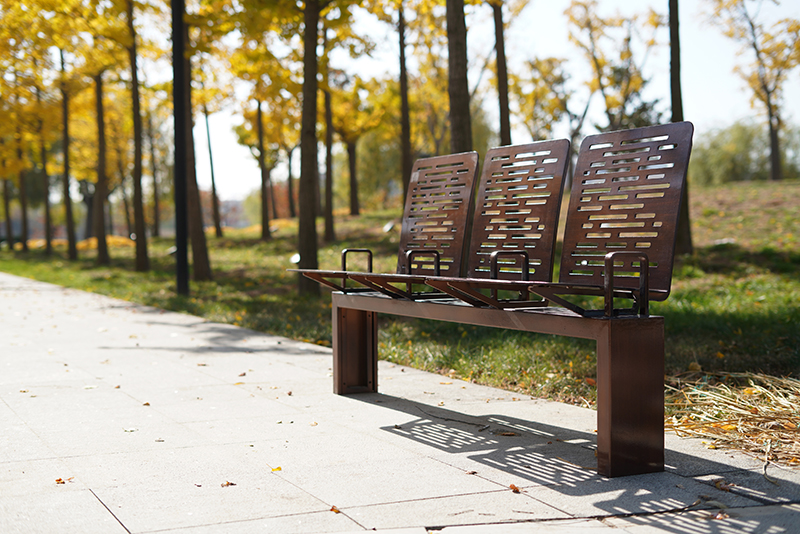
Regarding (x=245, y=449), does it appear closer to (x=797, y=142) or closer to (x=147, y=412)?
(x=147, y=412)

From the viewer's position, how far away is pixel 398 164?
4291 centimetres

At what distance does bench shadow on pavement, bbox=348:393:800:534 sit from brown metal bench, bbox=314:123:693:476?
187mm

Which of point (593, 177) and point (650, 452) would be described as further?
point (593, 177)

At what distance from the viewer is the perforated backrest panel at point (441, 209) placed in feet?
17.3

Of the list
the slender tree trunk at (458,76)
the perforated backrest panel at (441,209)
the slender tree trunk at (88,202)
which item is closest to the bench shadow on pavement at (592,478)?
the perforated backrest panel at (441,209)

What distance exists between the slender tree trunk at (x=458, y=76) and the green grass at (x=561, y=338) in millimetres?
2456

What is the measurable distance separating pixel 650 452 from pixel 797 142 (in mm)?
38529

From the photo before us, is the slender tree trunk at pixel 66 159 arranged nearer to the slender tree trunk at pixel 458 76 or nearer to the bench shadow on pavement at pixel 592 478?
the slender tree trunk at pixel 458 76

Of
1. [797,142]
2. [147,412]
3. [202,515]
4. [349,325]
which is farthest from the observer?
[797,142]

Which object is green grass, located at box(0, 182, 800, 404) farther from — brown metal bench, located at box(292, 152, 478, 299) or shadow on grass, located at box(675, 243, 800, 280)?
brown metal bench, located at box(292, 152, 478, 299)

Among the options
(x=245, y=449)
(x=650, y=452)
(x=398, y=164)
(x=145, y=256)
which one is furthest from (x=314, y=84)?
(x=398, y=164)

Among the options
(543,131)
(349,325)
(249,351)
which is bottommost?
(249,351)

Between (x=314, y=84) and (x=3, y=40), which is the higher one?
(x=3, y=40)

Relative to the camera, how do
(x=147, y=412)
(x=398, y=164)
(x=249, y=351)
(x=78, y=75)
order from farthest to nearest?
(x=398, y=164), (x=78, y=75), (x=249, y=351), (x=147, y=412)
